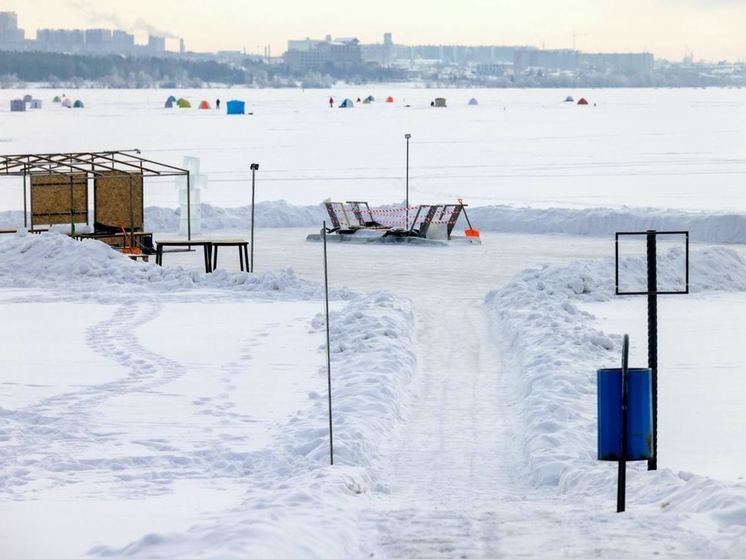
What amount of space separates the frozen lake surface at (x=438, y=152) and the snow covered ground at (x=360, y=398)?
9.16m

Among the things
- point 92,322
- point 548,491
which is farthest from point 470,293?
point 548,491

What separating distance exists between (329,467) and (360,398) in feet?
10.4

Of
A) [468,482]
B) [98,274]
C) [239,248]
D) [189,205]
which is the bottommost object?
[468,482]

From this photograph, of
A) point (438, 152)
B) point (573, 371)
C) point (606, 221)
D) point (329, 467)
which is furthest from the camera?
point (438, 152)

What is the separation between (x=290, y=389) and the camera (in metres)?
14.7

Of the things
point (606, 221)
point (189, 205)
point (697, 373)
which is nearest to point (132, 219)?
point (189, 205)

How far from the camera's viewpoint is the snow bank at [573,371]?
9031 mm

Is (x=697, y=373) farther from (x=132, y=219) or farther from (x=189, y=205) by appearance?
(x=189, y=205)

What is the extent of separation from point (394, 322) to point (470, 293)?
4450 millimetres

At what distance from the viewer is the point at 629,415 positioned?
864 cm

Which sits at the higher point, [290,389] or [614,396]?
[614,396]

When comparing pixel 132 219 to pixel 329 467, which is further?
pixel 132 219

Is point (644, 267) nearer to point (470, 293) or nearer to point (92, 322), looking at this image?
point (470, 293)

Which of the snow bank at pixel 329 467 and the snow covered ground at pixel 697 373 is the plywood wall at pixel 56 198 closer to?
the snow bank at pixel 329 467
